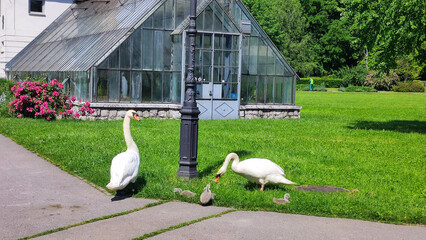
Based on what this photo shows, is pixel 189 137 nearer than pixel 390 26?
Yes

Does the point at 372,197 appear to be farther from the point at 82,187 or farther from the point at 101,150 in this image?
the point at 101,150

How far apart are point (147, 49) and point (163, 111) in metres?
2.62

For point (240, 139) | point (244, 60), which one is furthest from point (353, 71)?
point (240, 139)

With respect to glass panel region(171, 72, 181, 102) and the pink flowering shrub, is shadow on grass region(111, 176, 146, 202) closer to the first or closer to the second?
the pink flowering shrub

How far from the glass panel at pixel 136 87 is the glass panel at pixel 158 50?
2.78 feet

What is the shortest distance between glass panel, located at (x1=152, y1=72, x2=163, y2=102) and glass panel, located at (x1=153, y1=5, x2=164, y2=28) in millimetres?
1986

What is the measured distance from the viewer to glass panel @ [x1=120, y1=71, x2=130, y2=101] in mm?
22281

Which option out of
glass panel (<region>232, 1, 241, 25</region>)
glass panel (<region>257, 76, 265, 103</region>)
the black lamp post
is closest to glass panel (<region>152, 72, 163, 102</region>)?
glass panel (<region>232, 1, 241, 25</region>)

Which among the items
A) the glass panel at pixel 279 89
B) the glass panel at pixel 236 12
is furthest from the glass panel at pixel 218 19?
the glass panel at pixel 279 89

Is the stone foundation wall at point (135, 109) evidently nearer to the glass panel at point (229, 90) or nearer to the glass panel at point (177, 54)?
the glass panel at point (177, 54)

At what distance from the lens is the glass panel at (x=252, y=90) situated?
24594 mm

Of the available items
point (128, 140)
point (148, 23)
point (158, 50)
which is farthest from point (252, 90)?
point (128, 140)

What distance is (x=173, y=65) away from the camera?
23.2 metres

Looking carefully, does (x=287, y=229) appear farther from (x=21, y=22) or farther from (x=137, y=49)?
(x=21, y=22)
